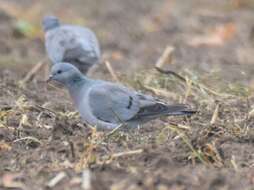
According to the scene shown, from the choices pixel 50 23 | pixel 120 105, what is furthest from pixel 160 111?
pixel 50 23

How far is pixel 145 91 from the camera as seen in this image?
9672 millimetres

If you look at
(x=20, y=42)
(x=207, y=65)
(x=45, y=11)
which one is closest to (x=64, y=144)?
(x=207, y=65)

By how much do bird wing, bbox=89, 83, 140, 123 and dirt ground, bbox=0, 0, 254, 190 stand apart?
0.46ft

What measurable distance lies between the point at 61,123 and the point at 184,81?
2.20m

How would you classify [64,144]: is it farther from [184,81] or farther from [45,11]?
[45,11]

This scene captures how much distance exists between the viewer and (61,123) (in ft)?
25.0

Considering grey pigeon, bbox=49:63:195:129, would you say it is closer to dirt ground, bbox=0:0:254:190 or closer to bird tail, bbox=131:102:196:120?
bird tail, bbox=131:102:196:120

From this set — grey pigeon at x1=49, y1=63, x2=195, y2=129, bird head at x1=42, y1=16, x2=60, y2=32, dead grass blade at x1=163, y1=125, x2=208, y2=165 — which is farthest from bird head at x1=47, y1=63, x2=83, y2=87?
bird head at x1=42, y1=16, x2=60, y2=32

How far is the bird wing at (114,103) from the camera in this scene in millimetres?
7828

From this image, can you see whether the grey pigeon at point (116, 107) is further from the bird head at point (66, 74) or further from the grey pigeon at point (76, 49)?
the grey pigeon at point (76, 49)

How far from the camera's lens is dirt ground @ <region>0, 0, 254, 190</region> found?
625cm

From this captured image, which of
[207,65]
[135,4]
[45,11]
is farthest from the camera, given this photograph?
[135,4]

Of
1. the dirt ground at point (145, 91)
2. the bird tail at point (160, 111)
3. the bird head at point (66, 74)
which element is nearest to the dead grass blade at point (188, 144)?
the dirt ground at point (145, 91)

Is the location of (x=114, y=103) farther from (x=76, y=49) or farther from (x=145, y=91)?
(x=76, y=49)
